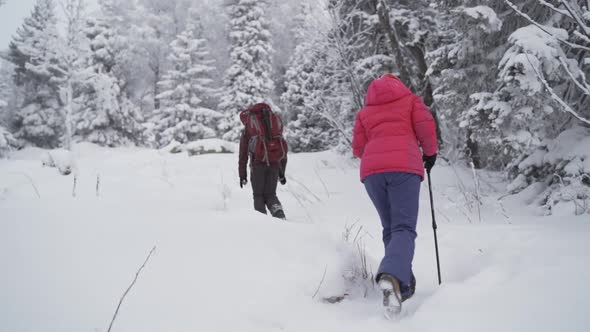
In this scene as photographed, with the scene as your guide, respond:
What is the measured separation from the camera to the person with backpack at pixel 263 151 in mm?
4812

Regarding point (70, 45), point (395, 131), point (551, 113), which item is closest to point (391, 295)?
point (395, 131)

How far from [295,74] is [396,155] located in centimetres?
2163

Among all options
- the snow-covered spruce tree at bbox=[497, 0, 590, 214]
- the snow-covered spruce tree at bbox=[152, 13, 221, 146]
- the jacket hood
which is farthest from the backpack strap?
the snow-covered spruce tree at bbox=[152, 13, 221, 146]

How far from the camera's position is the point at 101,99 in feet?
77.9

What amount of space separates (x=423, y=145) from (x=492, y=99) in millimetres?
3649

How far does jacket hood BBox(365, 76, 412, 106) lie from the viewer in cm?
280

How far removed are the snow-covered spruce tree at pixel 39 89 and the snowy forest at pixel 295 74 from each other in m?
0.09

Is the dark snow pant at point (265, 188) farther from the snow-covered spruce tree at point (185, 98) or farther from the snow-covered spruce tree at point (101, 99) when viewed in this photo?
the snow-covered spruce tree at point (101, 99)

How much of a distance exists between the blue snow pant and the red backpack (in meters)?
2.22

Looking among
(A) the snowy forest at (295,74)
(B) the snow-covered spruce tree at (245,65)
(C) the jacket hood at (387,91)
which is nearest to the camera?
(C) the jacket hood at (387,91)

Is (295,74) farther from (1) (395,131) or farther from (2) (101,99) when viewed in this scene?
(1) (395,131)

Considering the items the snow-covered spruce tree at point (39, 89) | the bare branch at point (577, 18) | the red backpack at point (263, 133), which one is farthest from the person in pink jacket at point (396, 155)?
the snow-covered spruce tree at point (39, 89)

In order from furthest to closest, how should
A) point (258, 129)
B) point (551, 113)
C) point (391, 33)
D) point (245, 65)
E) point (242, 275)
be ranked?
1. point (245, 65)
2. point (391, 33)
3. point (551, 113)
4. point (258, 129)
5. point (242, 275)

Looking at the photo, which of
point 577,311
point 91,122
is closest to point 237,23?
point 91,122
